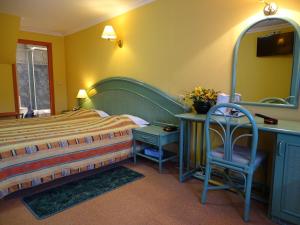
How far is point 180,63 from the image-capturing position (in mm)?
2859

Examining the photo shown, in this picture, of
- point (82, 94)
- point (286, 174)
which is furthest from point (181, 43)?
point (82, 94)

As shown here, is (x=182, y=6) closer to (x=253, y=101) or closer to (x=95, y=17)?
(x=253, y=101)

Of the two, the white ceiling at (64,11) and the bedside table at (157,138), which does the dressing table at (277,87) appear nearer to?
the bedside table at (157,138)

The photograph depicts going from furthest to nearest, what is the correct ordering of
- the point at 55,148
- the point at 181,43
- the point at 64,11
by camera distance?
the point at 64,11
the point at 181,43
the point at 55,148

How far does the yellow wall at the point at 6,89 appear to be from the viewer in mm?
4434

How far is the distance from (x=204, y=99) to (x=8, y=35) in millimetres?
3751

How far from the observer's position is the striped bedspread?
6.49ft

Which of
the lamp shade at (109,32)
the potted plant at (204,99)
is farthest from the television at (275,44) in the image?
the lamp shade at (109,32)

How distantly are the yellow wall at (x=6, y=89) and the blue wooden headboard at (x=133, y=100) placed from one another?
5.45 ft

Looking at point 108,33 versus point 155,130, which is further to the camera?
point 108,33

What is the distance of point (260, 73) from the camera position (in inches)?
86.0

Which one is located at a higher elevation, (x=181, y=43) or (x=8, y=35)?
(x=8, y=35)

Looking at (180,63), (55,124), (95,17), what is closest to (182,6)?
(180,63)

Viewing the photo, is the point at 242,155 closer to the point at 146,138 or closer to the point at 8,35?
the point at 146,138
